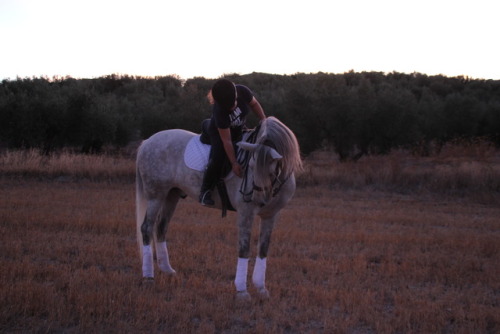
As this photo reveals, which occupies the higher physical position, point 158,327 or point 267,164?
point 267,164

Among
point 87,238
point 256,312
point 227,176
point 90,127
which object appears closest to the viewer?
point 256,312

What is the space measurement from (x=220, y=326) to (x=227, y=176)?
6.31 feet

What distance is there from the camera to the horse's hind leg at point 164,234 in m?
6.79

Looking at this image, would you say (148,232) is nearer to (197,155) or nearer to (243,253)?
(197,155)

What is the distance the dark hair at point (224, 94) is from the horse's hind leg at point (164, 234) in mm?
2056

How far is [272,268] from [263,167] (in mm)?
2501

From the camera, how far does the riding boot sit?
19.3 ft

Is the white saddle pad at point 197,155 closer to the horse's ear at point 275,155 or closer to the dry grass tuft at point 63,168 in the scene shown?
the horse's ear at point 275,155

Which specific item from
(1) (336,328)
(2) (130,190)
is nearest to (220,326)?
(1) (336,328)

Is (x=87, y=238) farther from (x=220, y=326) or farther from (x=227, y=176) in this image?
(x=220, y=326)

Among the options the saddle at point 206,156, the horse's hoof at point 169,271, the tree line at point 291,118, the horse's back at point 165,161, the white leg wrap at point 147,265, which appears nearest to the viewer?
the saddle at point 206,156

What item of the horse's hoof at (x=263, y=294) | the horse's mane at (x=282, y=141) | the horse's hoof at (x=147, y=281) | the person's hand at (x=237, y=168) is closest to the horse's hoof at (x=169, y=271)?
the horse's hoof at (x=147, y=281)

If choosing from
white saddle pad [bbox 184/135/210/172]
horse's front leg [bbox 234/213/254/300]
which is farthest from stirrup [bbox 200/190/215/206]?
horse's front leg [bbox 234/213/254/300]

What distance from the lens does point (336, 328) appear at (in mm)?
4820
